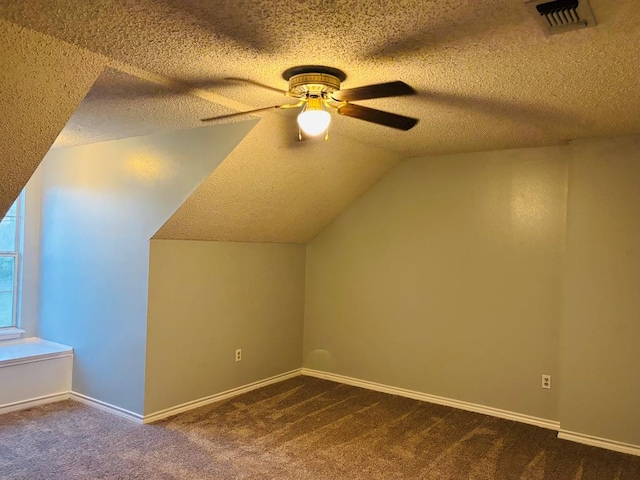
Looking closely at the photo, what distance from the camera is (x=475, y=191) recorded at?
4.24m

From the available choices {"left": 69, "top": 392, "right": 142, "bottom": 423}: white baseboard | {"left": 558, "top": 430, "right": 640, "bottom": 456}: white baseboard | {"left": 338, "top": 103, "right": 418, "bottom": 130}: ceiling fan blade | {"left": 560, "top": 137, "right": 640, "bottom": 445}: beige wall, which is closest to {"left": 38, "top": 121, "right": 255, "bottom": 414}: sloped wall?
{"left": 69, "top": 392, "right": 142, "bottom": 423}: white baseboard

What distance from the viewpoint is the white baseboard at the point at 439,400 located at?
3893 millimetres

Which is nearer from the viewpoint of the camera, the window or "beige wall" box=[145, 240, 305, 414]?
"beige wall" box=[145, 240, 305, 414]

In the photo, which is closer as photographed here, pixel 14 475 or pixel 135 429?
pixel 14 475

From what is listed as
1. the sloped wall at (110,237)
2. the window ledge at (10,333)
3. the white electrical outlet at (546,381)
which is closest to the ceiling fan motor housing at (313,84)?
the sloped wall at (110,237)

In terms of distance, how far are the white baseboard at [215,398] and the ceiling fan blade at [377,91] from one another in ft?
9.03

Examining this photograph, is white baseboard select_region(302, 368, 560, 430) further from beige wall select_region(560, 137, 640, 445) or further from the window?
the window

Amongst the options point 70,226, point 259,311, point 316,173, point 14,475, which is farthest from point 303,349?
point 14,475

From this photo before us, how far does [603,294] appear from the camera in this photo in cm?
350

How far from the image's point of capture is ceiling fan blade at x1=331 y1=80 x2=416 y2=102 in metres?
2.08

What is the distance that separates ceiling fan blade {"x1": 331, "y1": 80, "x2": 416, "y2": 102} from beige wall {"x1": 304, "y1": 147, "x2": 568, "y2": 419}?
2.24m

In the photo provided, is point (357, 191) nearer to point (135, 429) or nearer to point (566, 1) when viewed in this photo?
point (135, 429)

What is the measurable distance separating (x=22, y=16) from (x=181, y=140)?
5.72 feet

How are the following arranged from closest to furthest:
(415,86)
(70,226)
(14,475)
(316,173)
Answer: (415,86), (14,475), (316,173), (70,226)
